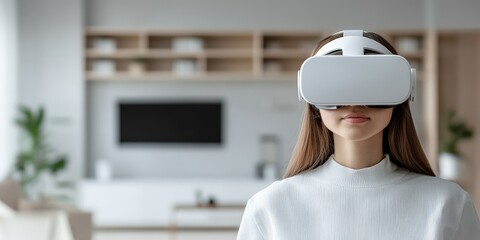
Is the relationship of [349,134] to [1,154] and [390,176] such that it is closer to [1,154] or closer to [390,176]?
[390,176]

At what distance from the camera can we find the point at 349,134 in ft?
4.11

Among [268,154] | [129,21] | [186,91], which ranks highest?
[129,21]

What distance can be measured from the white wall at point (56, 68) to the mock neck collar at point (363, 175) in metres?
7.15

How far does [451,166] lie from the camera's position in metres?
7.74

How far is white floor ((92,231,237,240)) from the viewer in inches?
→ 297

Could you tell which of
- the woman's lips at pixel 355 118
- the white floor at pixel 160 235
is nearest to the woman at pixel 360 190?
the woman's lips at pixel 355 118

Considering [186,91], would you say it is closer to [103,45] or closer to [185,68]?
[185,68]

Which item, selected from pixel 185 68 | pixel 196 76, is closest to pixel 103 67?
pixel 185 68

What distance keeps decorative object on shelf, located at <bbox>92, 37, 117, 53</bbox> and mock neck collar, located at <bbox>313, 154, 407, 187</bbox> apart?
7158mm

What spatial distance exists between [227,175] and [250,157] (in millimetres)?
298

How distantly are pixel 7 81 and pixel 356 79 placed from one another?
7.20 metres

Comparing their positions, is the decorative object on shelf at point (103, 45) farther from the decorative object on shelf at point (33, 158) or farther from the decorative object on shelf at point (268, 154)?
the decorative object on shelf at point (268, 154)

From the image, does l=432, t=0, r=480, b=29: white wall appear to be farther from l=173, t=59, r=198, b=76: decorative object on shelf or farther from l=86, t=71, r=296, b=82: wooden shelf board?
l=173, t=59, r=198, b=76: decorative object on shelf

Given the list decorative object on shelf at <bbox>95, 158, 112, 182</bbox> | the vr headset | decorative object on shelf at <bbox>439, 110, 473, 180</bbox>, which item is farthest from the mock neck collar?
decorative object on shelf at <bbox>95, 158, 112, 182</bbox>
